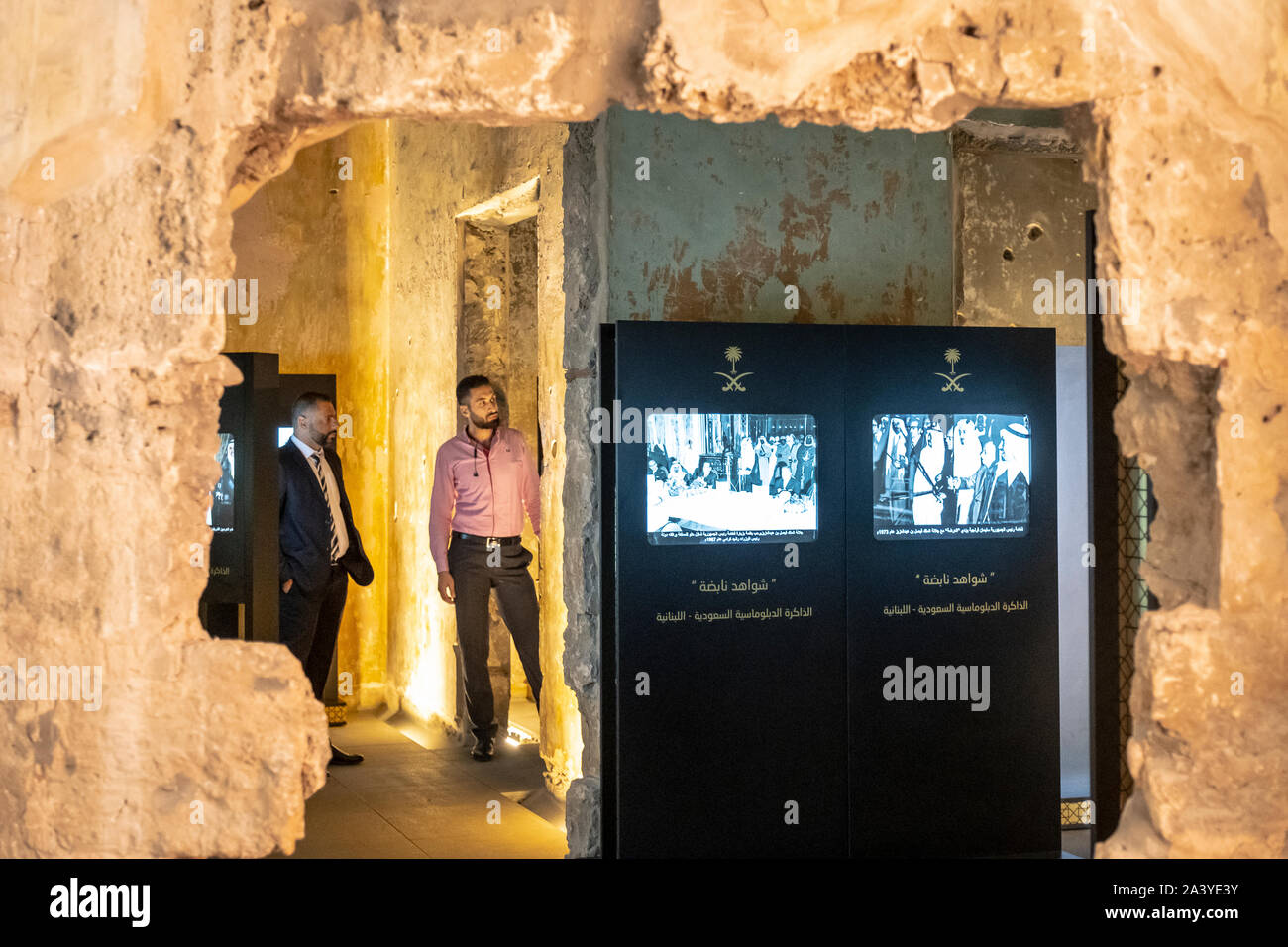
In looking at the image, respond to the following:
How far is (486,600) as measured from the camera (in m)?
6.26

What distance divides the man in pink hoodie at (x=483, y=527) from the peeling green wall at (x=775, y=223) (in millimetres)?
1624

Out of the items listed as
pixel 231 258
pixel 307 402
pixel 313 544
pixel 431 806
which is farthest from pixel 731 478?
pixel 307 402

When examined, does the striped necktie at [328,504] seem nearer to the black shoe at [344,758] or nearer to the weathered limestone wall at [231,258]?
the black shoe at [344,758]

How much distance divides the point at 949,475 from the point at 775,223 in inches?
49.8

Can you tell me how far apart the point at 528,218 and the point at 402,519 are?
204 cm

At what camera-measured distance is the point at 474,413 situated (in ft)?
20.5

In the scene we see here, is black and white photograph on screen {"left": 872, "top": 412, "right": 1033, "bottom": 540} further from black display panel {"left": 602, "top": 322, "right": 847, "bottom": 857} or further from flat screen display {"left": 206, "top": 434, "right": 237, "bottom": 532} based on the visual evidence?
flat screen display {"left": 206, "top": 434, "right": 237, "bottom": 532}

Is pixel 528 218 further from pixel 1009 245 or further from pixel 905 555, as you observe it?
pixel 905 555

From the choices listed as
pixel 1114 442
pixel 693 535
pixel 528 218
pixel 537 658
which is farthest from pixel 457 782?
pixel 1114 442

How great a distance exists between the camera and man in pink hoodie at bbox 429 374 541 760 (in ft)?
20.3

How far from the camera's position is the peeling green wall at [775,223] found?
4.91 m

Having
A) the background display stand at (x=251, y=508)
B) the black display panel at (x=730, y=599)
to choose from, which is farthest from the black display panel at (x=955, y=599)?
the background display stand at (x=251, y=508)

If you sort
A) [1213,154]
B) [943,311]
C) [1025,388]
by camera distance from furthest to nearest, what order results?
[943,311], [1025,388], [1213,154]

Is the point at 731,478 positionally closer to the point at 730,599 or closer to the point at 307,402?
the point at 730,599
